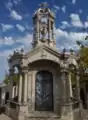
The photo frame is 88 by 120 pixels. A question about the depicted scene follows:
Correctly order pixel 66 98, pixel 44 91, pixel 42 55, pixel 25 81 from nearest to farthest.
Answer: pixel 66 98 → pixel 25 81 → pixel 42 55 → pixel 44 91

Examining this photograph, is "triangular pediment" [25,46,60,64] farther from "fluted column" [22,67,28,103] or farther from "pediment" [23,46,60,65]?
"fluted column" [22,67,28,103]

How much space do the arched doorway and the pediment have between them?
1.50m

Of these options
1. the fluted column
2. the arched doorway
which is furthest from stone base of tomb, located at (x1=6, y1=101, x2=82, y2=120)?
the arched doorway

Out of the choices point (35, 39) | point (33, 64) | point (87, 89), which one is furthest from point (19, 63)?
point (87, 89)

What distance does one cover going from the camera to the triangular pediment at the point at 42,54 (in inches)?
614

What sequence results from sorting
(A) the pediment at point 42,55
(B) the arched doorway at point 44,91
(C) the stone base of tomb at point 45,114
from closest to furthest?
(C) the stone base of tomb at point 45,114, (A) the pediment at point 42,55, (B) the arched doorway at point 44,91

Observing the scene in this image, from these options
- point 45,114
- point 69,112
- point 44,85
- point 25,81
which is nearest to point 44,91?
point 44,85

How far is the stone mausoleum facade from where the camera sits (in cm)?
1451

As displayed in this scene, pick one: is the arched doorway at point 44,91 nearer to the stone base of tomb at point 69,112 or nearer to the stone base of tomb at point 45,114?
the stone base of tomb at point 45,114

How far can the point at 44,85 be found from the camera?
16.3 metres

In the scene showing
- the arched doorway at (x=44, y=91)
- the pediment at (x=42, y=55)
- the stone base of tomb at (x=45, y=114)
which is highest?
→ the pediment at (x=42, y=55)

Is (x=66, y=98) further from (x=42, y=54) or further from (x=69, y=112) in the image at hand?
(x=42, y=54)

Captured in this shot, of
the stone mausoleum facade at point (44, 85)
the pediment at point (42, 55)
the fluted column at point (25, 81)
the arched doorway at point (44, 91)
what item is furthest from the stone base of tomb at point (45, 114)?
the pediment at point (42, 55)

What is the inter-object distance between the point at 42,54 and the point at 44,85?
271 centimetres
